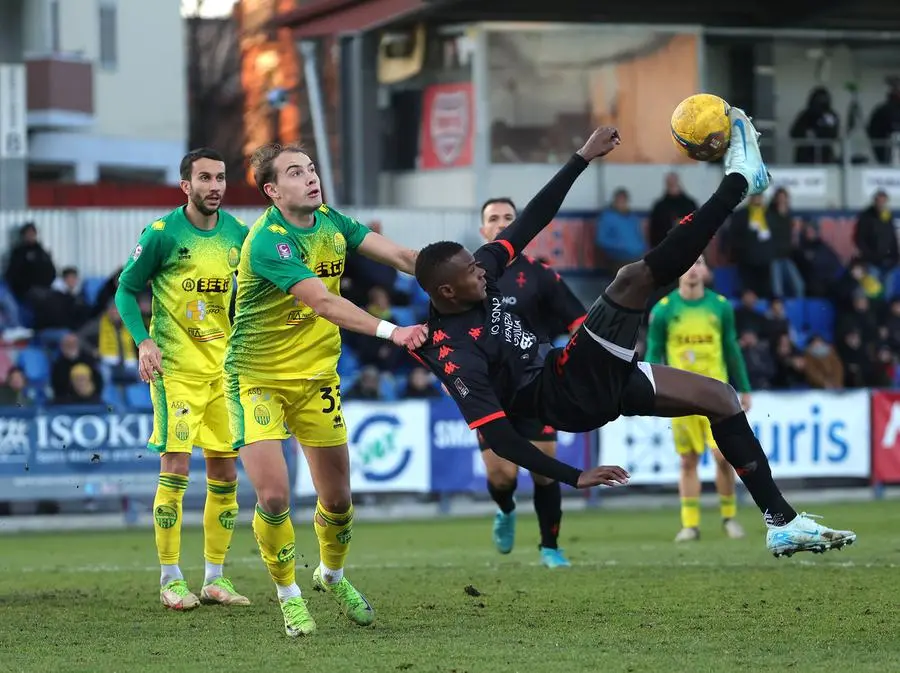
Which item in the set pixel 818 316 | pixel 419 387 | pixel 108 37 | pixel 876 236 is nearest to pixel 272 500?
pixel 419 387

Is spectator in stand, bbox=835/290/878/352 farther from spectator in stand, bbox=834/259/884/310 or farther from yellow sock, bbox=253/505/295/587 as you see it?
yellow sock, bbox=253/505/295/587

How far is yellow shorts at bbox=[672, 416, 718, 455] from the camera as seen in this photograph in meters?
15.5

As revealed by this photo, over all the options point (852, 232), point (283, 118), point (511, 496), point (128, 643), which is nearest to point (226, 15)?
point (283, 118)

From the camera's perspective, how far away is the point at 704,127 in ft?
28.6

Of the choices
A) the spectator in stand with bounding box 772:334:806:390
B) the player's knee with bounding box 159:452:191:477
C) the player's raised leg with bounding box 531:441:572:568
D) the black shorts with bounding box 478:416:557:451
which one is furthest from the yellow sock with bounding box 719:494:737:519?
the player's knee with bounding box 159:452:191:477

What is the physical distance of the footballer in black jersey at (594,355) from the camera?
26.7ft

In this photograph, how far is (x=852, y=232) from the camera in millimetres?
25391

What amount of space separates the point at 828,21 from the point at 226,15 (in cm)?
2903

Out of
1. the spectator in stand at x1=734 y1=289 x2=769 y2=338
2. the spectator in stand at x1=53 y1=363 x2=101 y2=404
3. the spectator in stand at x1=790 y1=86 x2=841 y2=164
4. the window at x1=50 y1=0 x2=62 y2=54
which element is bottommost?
the spectator in stand at x1=53 y1=363 x2=101 y2=404

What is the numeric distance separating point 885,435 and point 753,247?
4.17 metres

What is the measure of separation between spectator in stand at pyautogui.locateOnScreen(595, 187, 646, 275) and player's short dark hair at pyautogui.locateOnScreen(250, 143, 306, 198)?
614 inches

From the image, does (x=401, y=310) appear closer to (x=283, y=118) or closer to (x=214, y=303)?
(x=214, y=303)

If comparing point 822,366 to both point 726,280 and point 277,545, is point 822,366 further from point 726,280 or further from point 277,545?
point 277,545

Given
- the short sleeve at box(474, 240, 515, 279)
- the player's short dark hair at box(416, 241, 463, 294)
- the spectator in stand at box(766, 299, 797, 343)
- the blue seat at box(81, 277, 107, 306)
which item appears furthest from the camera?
the blue seat at box(81, 277, 107, 306)
